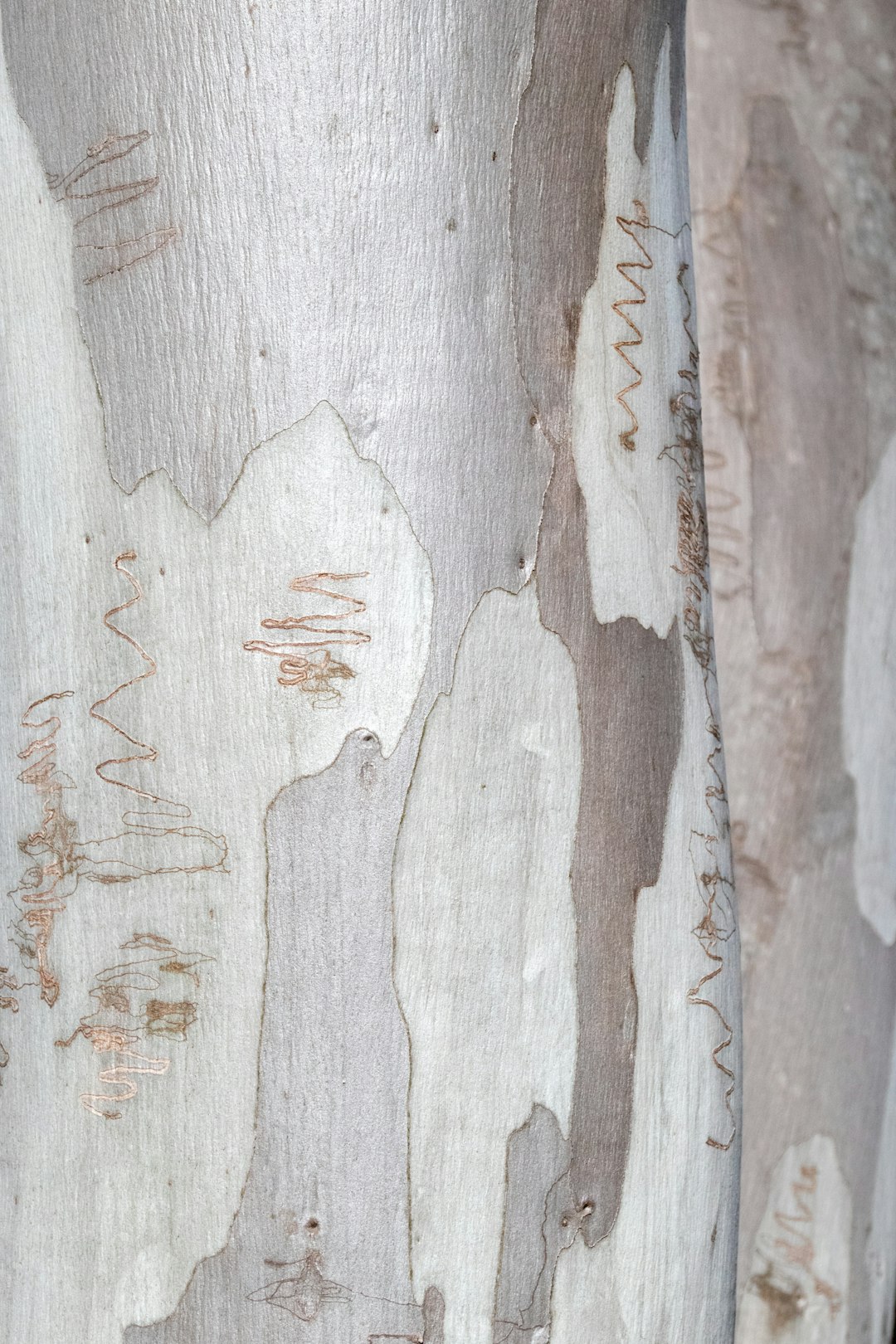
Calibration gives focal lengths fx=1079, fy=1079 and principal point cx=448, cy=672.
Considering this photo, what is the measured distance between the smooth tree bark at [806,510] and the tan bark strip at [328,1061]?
1.24 feet

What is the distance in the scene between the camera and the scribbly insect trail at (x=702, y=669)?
340mm

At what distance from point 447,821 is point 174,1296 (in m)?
0.15

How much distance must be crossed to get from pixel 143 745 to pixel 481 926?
106mm

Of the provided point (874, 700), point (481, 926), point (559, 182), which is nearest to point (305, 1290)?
point (481, 926)

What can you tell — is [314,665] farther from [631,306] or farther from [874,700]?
[874,700]

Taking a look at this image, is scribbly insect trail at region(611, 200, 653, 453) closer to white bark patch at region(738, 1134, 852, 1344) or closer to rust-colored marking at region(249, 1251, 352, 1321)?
rust-colored marking at region(249, 1251, 352, 1321)

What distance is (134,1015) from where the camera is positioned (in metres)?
0.30

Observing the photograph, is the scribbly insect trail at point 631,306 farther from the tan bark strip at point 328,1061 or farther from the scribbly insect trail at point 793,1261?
the scribbly insect trail at point 793,1261

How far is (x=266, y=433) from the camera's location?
11.3 inches

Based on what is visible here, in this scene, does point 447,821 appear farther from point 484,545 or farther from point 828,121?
point 828,121

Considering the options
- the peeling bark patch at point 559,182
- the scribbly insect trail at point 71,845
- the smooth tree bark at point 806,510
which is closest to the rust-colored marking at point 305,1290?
the scribbly insect trail at point 71,845

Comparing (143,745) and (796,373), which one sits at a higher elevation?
(796,373)

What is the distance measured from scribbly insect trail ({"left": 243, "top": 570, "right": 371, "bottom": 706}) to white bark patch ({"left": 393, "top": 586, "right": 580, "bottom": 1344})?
0.03m

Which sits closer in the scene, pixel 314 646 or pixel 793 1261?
pixel 314 646
